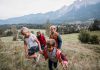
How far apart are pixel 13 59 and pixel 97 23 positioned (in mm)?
115270

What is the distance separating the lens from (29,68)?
7.38 m

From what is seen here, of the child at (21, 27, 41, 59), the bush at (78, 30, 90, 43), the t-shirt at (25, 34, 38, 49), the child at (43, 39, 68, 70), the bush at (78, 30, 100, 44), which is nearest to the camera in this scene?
the child at (43, 39, 68, 70)

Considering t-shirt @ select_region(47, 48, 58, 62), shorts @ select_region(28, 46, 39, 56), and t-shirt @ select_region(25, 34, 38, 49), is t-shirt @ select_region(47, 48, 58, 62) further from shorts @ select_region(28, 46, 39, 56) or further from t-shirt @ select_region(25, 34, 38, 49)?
shorts @ select_region(28, 46, 39, 56)

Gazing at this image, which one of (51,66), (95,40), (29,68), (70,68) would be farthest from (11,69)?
(95,40)

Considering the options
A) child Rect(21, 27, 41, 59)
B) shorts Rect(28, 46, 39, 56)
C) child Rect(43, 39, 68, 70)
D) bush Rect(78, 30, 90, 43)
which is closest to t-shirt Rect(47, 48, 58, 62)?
child Rect(43, 39, 68, 70)

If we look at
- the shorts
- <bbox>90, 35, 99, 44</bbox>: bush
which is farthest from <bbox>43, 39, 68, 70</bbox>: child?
<bbox>90, 35, 99, 44</bbox>: bush

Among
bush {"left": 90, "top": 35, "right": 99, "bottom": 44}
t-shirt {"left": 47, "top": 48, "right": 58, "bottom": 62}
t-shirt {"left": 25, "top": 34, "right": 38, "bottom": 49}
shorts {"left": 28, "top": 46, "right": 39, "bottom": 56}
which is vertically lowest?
bush {"left": 90, "top": 35, "right": 99, "bottom": 44}

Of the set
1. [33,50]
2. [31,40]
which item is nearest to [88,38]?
[33,50]

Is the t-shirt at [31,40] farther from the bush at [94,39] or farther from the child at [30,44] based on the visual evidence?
the bush at [94,39]

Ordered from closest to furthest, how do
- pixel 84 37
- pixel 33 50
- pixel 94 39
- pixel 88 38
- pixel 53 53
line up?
pixel 53 53 → pixel 33 50 → pixel 94 39 → pixel 88 38 → pixel 84 37

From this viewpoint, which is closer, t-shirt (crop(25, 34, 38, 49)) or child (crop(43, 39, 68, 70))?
child (crop(43, 39, 68, 70))

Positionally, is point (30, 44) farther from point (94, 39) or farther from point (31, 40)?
point (94, 39)

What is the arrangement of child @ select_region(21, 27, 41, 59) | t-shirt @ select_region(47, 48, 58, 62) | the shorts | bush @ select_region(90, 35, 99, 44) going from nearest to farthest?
t-shirt @ select_region(47, 48, 58, 62) < child @ select_region(21, 27, 41, 59) < the shorts < bush @ select_region(90, 35, 99, 44)

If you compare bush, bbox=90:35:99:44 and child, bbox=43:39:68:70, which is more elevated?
child, bbox=43:39:68:70
